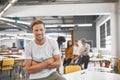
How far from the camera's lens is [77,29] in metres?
17.4

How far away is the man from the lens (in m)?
2.88

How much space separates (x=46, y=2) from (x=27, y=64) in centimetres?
716

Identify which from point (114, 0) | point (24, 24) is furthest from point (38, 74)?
point (24, 24)

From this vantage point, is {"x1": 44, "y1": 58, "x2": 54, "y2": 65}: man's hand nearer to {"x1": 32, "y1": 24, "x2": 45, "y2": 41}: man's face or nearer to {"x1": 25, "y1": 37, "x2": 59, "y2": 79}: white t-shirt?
{"x1": 25, "y1": 37, "x2": 59, "y2": 79}: white t-shirt

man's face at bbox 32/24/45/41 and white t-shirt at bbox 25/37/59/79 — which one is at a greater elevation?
man's face at bbox 32/24/45/41

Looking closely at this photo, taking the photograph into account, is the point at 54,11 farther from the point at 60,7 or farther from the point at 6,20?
the point at 6,20

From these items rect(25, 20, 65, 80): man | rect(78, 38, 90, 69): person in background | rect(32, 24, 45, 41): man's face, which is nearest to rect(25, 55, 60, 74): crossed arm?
rect(25, 20, 65, 80): man

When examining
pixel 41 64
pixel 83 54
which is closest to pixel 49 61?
pixel 41 64

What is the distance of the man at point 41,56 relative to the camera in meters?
2.88

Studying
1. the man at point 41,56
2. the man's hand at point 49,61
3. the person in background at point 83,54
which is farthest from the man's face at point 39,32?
the person in background at point 83,54

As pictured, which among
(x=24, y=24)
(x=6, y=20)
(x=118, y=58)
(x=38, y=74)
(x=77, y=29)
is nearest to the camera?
(x=38, y=74)

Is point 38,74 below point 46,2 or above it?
below

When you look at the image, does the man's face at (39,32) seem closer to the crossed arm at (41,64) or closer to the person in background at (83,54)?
the crossed arm at (41,64)

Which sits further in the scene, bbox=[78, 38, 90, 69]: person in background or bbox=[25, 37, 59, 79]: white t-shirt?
bbox=[78, 38, 90, 69]: person in background
